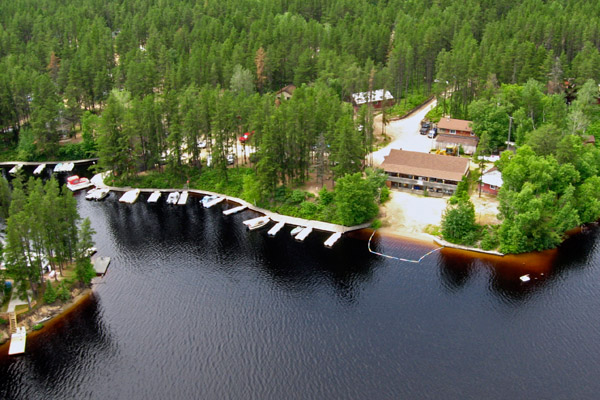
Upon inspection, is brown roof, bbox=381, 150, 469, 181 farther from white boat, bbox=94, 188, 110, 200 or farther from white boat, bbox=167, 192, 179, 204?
white boat, bbox=94, 188, 110, 200

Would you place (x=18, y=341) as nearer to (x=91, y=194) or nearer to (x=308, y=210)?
(x=91, y=194)

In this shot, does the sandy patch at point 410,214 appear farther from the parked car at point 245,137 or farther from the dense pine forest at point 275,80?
the parked car at point 245,137

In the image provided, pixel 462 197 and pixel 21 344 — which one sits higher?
pixel 462 197

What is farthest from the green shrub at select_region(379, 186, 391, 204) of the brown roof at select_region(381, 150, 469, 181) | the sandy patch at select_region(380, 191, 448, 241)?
the brown roof at select_region(381, 150, 469, 181)

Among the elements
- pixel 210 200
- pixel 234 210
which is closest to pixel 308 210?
pixel 234 210

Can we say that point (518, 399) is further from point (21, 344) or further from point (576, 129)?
point (576, 129)

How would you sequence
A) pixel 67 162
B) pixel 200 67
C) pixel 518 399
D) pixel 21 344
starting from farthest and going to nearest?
1. pixel 200 67
2. pixel 67 162
3. pixel 21 344
4. pixel 518 399

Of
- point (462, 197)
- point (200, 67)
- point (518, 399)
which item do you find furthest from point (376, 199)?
point (200, 67)
